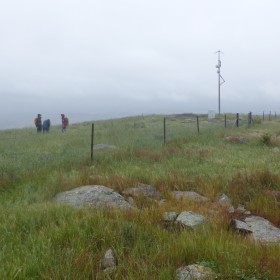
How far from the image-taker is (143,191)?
8.50 m

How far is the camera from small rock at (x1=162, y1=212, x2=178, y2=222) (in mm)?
6100

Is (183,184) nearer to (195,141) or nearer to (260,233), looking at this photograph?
(260,233)

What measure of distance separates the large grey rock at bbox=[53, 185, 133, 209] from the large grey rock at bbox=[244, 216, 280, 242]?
2207 mm

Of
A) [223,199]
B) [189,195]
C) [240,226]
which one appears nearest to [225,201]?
[223,199]

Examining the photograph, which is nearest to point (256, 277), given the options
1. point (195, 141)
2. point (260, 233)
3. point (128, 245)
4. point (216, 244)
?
point (216, 244)

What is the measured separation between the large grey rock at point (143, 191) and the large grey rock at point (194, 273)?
4007 mm

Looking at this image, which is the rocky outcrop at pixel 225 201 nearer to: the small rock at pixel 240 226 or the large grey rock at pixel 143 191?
the small rock at pixel 240 226

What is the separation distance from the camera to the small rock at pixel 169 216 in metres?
6.10

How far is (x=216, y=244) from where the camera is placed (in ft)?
15.5

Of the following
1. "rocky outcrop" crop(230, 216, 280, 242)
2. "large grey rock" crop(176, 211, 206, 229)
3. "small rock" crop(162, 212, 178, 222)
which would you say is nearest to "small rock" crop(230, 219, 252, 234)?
"rocky outcrop" crop(230, 216, 280, 242)

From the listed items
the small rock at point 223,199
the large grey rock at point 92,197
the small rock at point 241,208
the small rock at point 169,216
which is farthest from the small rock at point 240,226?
the large grey rock at point 92,197

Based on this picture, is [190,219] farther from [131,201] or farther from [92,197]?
[92,197]

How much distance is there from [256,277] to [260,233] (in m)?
2.06

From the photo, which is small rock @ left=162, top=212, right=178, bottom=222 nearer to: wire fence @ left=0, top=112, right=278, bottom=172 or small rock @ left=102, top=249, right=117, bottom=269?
small rock @ left=102, top=249, right=117, bottom=269
